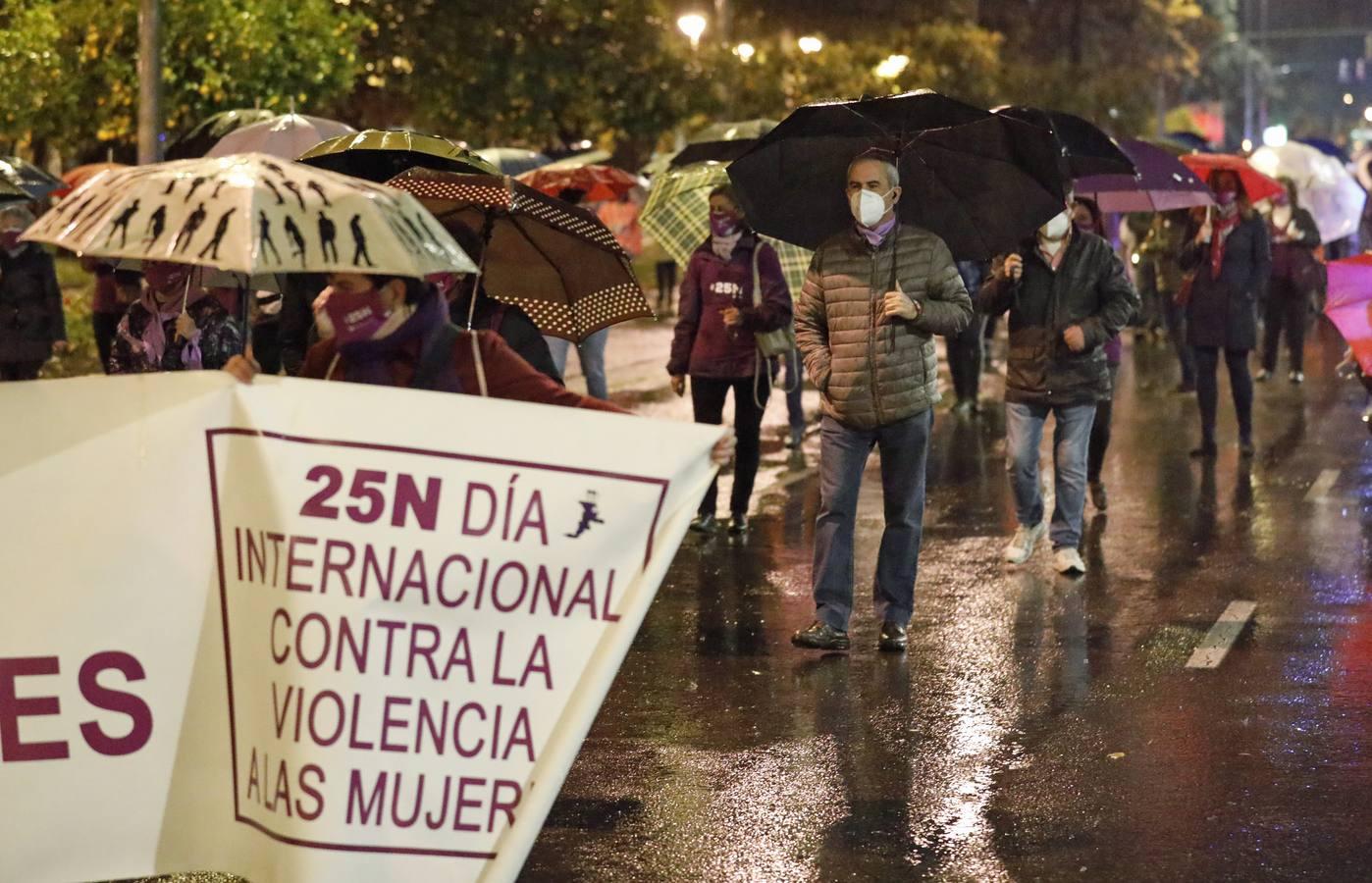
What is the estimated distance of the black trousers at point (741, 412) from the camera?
1071cm

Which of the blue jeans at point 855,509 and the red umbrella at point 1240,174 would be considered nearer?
the blue jeans at point 855,509

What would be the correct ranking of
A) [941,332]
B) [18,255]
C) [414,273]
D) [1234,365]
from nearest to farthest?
[414,273], [941,332], [18,255], [1234,365]

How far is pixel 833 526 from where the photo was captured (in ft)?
26.1

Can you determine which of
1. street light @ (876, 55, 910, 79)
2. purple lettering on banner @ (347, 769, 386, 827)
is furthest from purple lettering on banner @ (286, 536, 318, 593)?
street light @ (876, 55, 910, 79)

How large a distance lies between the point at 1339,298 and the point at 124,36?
12387mm

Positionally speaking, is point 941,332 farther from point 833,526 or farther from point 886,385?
point 833,526

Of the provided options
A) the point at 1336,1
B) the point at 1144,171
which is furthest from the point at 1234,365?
the point at 1336,1

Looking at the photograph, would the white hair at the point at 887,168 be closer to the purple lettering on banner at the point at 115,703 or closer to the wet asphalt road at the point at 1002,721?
the wet asphalt road at the point at 1002,721

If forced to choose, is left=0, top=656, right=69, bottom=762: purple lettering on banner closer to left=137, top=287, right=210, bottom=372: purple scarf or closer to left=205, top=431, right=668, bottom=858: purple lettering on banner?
left=205, top=431, right=668, bottom=858: purple lettering on banner

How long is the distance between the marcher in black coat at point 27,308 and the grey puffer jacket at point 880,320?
20.9 ft

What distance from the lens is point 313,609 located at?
4.55 meters

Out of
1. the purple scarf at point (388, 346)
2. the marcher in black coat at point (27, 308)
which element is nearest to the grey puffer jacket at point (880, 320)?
the purple scarf at point (388, 346)

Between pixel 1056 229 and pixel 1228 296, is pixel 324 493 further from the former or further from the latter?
pixel 1228 296

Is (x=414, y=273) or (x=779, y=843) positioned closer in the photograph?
(x=414, y=273)
